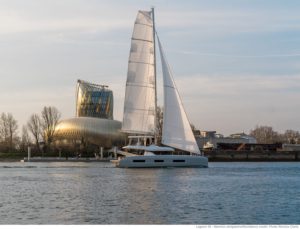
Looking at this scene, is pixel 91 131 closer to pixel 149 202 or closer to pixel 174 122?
pixel 174 122

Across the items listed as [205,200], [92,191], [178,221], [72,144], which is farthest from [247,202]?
[72,144]

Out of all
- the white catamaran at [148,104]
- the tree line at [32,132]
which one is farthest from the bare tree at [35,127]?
the white catamaran at [148,104]

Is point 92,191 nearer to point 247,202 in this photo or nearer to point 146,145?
point 247,202

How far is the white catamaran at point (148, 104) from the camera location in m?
72.0

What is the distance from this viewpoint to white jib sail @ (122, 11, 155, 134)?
240ft

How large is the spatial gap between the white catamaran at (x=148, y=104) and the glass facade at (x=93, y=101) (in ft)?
393

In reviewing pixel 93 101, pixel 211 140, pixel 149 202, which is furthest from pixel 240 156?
pixel 149 202

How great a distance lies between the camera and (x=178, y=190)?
144ft

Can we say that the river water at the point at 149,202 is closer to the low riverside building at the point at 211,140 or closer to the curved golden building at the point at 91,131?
the curved golden building at the point at 91,131

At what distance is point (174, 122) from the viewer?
72000mm

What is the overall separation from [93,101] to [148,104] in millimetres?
121590

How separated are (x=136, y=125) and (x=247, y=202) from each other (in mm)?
38404

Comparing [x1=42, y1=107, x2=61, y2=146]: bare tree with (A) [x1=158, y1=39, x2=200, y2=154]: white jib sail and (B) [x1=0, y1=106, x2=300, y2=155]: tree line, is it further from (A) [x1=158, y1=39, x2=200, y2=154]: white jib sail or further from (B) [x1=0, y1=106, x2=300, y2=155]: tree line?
(A) [x1=158, y1=39, x2=200, y2=154]: white jib sail

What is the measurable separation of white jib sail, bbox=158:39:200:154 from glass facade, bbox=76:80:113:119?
397 ft
